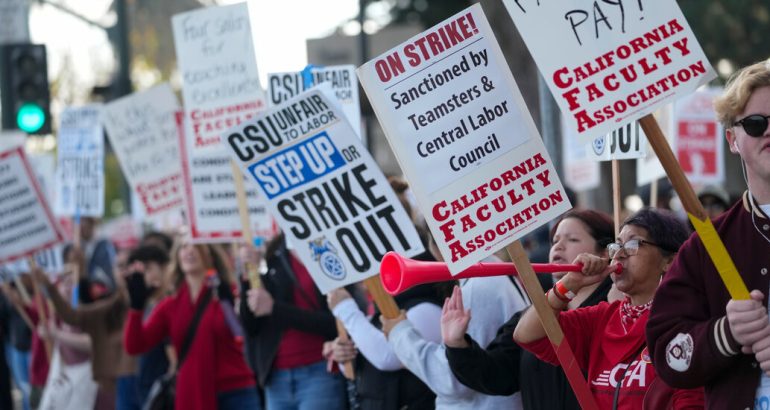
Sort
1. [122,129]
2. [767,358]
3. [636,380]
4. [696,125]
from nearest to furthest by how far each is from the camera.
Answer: [767,358]
[636,380]
[122,129]
[696,125]

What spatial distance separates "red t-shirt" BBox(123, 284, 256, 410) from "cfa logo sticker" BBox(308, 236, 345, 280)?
2421mm

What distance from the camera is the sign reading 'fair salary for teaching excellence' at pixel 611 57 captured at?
404 cm

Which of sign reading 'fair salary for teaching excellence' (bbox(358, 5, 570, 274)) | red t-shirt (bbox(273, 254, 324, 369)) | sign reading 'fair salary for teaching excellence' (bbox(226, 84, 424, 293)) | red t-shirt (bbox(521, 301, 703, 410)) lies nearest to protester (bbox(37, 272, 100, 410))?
red t-shirt (bbox(273, 254, 324, 369))

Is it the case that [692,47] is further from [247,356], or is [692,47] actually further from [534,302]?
[247,356]

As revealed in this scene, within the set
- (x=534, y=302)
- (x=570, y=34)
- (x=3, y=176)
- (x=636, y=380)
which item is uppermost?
(x=3, y=176)

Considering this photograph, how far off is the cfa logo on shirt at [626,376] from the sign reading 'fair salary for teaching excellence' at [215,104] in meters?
4.49

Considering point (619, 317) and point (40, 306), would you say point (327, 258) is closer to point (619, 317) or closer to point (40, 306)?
point (619, 317)

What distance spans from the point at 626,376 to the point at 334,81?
3426mm

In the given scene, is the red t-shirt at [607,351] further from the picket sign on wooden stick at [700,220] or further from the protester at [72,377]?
the protester at [72,377]

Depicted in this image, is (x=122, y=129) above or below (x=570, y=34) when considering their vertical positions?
above

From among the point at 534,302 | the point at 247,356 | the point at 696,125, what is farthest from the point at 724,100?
the point at 696,125

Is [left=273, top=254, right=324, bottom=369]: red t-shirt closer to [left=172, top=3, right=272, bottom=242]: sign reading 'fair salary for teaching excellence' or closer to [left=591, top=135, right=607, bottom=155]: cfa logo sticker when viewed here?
[left=172, top=3, right=272, bottom=242]: sign reading 'fair salary for teaching excellence'

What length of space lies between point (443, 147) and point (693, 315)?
52.2 inches

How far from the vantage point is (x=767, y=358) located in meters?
3.53
